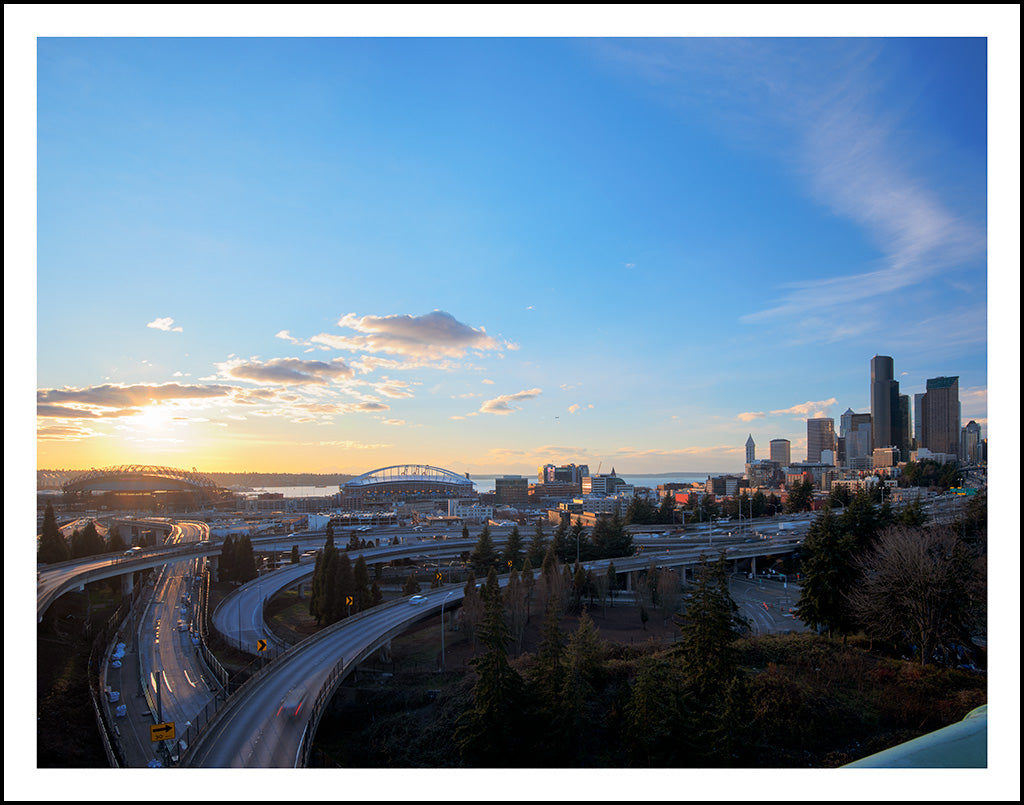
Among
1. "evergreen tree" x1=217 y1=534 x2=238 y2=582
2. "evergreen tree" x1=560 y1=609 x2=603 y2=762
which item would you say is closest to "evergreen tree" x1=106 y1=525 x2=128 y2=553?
"evergreen tree" x1=217 y1=534 x2=238 y2=582

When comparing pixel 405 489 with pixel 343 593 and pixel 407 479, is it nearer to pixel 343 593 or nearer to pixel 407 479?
pixel 407 479

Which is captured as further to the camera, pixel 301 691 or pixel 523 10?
pixel 301 691

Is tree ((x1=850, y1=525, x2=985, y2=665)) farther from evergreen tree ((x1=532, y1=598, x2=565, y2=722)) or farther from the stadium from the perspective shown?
the stadium

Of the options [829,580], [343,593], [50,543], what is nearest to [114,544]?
[50,543]

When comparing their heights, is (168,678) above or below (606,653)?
below

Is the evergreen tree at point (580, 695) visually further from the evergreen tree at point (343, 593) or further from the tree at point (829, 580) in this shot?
the evergreen tree at point (343, 593)

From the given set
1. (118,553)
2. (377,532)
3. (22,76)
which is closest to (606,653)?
(22,76)

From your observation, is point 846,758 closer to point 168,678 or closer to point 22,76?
point 22,76
